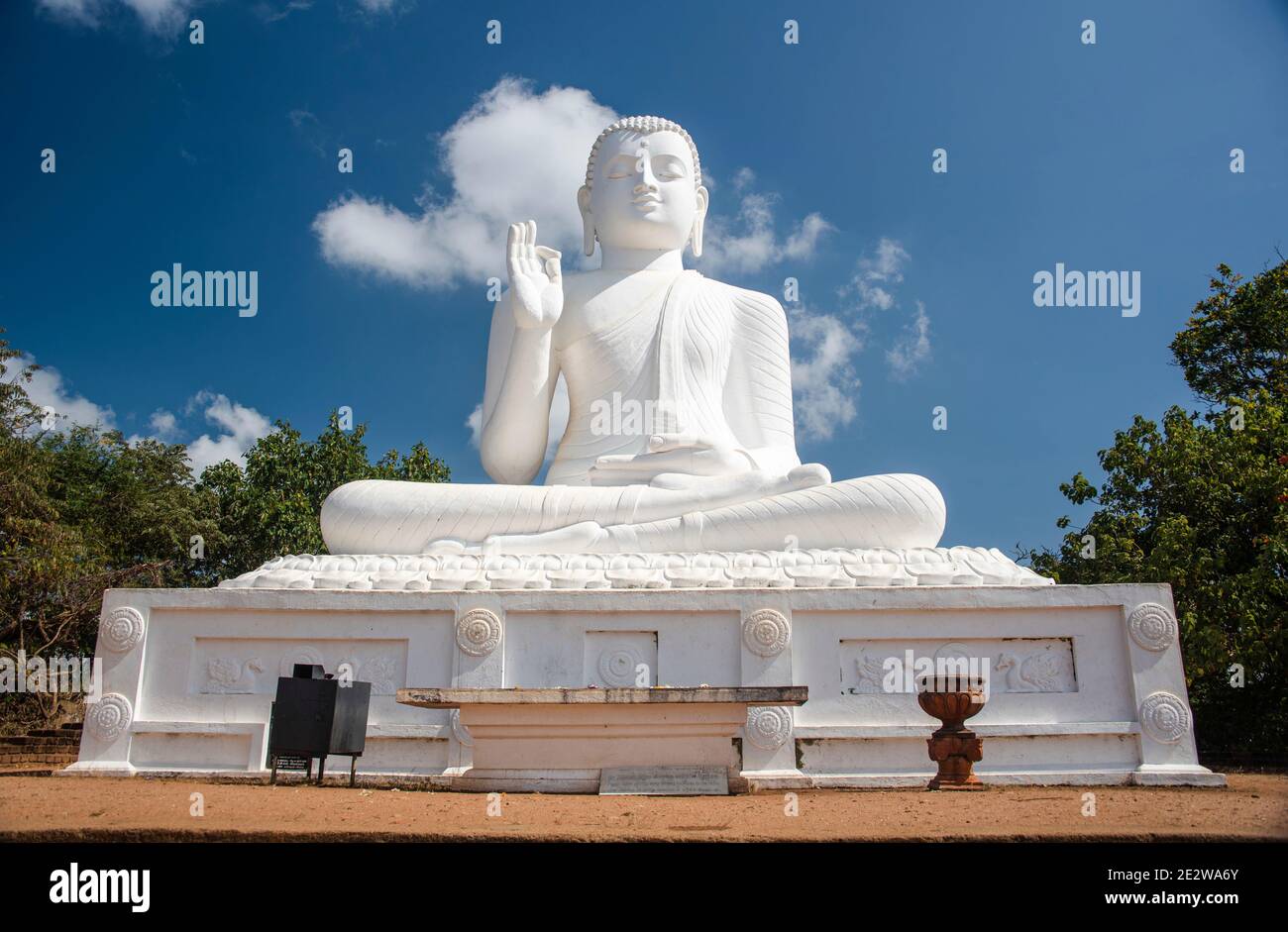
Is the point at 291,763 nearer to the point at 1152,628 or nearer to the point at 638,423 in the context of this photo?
the point at 638,423

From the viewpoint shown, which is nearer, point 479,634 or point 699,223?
point 479,634

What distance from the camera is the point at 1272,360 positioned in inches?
617

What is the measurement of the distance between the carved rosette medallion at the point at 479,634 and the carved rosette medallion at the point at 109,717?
7.17ft

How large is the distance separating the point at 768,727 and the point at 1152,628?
250 cm

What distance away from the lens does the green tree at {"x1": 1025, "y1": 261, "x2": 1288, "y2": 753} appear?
12.0 meters

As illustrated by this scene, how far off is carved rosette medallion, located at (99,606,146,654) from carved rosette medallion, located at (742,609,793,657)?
399 cm

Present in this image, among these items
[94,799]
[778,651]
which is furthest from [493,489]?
[94,799]

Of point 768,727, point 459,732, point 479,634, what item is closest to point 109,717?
point 459,732

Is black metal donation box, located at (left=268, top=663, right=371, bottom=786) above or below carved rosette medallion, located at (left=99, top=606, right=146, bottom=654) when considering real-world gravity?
below

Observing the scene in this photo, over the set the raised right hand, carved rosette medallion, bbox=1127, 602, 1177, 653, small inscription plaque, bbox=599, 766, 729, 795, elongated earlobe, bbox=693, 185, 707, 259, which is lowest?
small inscription plaque, bbox=599, 766, 729, 795

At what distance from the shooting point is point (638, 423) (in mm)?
9578

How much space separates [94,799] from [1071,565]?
48.5 ft

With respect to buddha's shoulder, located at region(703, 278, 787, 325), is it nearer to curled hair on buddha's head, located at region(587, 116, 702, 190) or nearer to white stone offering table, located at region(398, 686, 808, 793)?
curled hair on buddha's head, located at region(587, 116, 702, 190)

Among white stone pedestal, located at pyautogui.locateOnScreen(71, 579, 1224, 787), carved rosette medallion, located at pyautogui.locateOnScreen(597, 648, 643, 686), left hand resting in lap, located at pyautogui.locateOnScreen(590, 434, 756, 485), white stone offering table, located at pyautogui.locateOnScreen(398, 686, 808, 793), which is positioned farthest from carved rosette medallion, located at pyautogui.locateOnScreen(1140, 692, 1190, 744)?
left hand resting in lap, located at pyautogui.locateOnScreen(590, 434, 756, 485)
